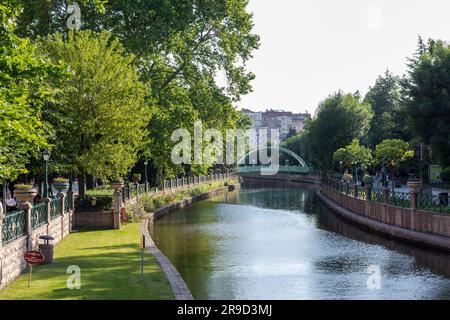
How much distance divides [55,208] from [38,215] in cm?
430

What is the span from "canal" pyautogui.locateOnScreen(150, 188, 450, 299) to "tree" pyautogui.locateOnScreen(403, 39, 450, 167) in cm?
793

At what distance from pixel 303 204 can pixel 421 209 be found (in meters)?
31.8

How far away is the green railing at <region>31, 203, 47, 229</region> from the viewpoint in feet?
75.7

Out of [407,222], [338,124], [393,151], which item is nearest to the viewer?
[407,222]

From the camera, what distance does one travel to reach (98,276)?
19328mm

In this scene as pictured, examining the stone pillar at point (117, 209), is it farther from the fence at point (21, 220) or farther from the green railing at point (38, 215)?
the green railing at point (38, 215)

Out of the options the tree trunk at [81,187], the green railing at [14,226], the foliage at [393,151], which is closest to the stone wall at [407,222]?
the foliage at [393,151]

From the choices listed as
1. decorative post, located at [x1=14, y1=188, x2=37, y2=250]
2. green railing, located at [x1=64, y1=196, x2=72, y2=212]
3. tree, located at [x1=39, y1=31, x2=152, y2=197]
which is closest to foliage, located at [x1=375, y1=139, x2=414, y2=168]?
tree, located at [x1=39, y1=31, x2=152, y2=197]

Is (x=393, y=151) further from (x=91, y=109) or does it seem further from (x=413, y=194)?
(x=91, y=109)

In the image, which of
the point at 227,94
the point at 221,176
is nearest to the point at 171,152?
the point at 227,94

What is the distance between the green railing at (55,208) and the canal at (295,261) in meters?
5.59

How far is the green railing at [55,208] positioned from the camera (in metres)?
27.3

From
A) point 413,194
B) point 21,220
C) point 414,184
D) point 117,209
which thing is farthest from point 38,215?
point 413,194
